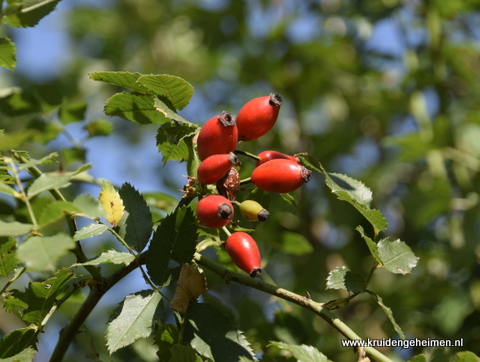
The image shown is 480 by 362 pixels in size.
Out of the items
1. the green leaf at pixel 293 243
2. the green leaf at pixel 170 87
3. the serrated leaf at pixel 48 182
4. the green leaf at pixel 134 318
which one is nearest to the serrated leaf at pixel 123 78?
the green leaf at pixel 170 87

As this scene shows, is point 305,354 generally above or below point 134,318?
below

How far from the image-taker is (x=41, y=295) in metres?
1.32

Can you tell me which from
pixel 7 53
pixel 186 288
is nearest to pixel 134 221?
pixel 186 288

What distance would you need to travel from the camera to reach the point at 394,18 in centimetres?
332

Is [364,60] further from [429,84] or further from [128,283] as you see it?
[128,283]

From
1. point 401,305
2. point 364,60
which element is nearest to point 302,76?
point 364,60

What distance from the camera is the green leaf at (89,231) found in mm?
1255

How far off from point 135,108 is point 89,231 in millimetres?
369

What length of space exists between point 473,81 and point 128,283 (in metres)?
2.48

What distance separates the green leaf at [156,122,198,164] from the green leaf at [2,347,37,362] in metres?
0.60

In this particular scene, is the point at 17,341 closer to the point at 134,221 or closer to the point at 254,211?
the point at 134,221

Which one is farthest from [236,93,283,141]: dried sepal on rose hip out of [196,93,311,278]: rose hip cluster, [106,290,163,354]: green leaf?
[106,290,163,354]: green leaf

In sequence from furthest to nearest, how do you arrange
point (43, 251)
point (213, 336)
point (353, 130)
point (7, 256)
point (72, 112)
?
point (353, 130), point (72, 112), point (7, 256), point (213, 336), point (43, 251)

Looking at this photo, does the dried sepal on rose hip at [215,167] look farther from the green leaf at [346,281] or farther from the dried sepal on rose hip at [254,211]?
the green leaf at [346,281]
